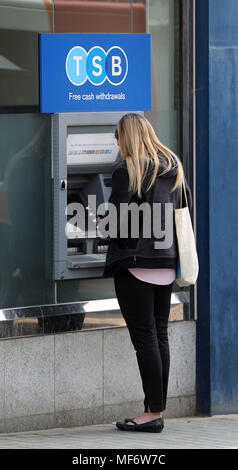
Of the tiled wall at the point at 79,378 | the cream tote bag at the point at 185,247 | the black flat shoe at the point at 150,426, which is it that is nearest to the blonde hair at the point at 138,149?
the cream tote bag at the point at 185,247

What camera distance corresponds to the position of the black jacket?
19.8 feet

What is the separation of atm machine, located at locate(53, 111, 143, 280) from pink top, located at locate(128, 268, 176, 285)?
0.64 m

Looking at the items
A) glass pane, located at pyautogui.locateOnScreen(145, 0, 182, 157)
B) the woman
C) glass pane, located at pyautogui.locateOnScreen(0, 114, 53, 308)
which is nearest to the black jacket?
the woman

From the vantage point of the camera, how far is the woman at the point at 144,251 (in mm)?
6023

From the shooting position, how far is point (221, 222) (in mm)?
7023

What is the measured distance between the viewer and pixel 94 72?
6.70 meters

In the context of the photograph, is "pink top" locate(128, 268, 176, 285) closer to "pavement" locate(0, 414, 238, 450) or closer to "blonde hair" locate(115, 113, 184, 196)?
"blonde hair" locate(115, 113, 184, 196)

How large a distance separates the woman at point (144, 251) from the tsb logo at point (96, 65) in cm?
68

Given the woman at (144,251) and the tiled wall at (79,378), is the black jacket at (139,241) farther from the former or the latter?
A: the tiled wall at (79,378)

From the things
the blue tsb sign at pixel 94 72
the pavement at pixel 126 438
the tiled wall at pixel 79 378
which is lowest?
the pavement at pixel 126 438

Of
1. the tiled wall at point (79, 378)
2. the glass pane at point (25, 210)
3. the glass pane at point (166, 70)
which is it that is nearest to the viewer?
the tiled wall at point (79, 378)

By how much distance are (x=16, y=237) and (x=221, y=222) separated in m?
1.36

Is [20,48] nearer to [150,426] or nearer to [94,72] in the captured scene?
[94,72]

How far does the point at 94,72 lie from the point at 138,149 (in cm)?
89
